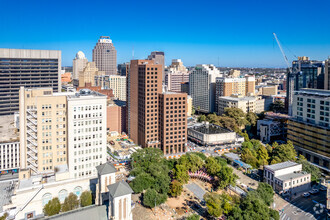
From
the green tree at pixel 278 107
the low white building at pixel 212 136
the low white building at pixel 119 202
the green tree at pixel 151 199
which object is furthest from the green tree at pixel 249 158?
the green tree at pixel 278 107

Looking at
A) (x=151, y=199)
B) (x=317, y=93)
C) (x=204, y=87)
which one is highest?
(x=204, y=87)

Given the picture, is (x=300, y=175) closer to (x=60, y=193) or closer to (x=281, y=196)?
(x=281, y=196)

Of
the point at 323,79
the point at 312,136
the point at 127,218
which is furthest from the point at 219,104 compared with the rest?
the point at 127,218

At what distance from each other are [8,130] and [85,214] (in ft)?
199

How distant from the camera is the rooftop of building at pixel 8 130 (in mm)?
75438

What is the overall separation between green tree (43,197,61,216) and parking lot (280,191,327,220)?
1671 inches

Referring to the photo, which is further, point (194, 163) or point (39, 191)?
point (194, 163)

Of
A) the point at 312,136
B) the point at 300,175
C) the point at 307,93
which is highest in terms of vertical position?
the point at 307,93

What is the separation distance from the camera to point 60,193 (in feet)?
179

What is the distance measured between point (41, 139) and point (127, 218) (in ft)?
106

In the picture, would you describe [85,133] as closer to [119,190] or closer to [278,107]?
[119,190]

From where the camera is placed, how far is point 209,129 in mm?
106188

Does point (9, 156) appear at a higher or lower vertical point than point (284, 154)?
lower

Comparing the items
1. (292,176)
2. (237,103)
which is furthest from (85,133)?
(237,103)
